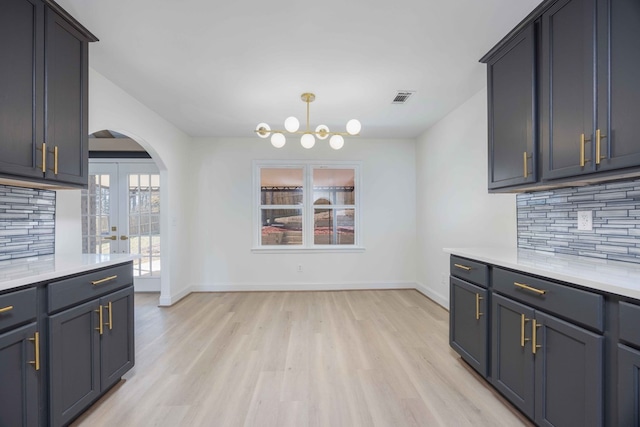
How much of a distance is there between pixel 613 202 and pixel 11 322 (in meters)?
3.40

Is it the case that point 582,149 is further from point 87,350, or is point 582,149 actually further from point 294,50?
point 87,350

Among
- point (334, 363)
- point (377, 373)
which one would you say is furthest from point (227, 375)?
point (377, 373)

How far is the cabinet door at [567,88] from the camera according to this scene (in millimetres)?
1592

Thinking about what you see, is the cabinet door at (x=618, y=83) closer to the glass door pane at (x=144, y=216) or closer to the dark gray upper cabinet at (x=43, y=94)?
the dark gray upper cabinet at (x=43, y=94)

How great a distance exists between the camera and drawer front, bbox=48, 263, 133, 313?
161 cm

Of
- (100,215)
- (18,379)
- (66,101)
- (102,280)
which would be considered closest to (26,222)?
(102,280)

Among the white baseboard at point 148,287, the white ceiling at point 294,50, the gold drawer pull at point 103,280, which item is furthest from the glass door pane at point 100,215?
the gold drawer pull at point 103,280

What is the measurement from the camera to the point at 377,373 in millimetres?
2320

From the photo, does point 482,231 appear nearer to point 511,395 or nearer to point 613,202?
point 613,202

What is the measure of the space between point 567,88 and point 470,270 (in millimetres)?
1334

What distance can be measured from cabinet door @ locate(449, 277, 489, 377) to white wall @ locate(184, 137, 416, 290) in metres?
2.42

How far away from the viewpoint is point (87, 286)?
1.83 meters

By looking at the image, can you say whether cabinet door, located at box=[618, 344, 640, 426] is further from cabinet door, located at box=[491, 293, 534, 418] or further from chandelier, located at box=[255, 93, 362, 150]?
chandelier, located at box=[255, 93, 362, 150]

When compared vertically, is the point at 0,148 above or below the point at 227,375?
above
